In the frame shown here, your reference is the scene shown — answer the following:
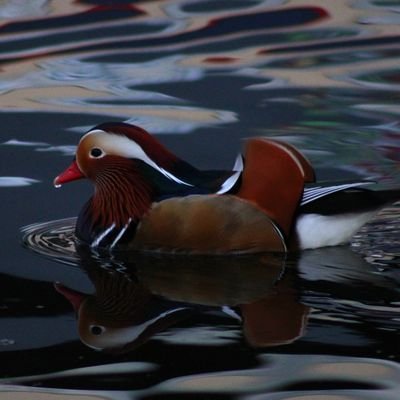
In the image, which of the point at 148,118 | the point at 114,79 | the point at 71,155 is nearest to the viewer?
the point at 71,155

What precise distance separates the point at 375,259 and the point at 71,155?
79.8 inches

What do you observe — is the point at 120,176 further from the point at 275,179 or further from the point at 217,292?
the point at 217,292

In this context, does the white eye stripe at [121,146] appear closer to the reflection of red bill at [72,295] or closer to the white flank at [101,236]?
the white flank at [101,236]

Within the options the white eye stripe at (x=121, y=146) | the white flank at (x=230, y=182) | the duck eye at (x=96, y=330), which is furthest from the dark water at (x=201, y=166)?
the white eye stripe at (x=121, y=146)

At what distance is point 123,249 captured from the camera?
638cm

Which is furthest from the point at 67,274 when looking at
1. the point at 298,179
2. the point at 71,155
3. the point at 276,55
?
the point at 276,55

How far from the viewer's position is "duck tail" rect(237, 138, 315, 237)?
20.4 ft

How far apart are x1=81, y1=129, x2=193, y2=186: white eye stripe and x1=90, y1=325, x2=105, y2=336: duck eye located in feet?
3.62

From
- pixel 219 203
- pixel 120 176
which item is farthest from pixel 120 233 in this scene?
pixel 219 203

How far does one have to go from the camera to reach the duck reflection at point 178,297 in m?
5.39

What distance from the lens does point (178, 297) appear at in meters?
5.80

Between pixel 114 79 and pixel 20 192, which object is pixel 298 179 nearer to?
pixel 20 192

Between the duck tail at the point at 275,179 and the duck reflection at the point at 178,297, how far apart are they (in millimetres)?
207

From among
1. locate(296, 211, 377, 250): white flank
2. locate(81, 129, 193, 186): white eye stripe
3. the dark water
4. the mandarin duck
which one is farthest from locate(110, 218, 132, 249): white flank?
locate(296, 211, 377, 250): white flank
